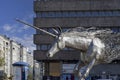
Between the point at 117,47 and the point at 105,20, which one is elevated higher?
the point at 105,20

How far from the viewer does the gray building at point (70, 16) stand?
7856 cm

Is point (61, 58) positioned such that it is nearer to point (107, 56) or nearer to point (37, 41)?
point (37, 41)

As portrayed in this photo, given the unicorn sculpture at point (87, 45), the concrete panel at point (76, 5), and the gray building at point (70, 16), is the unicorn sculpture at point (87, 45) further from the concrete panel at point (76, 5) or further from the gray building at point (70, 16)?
the concrete panel at point (76, 5)

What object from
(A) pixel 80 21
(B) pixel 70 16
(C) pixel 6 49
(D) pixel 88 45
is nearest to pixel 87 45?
(D) pixel 88 45

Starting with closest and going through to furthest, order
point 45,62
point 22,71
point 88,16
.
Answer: point 22,71, point 88,16, point 45,62

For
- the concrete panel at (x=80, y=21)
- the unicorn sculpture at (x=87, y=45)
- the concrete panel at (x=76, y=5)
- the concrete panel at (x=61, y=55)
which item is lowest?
the unicorn sculpture at (x=87, y=45)

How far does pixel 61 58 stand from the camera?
261 feet

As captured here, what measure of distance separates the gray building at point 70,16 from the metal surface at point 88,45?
60.1m

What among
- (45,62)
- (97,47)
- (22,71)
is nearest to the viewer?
(97,47)

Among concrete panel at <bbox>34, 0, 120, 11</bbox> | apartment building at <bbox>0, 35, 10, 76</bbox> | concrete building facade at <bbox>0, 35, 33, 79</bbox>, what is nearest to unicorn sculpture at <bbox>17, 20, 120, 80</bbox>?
concrete panel at <bbox>34, 0, 120, 11</bbox>

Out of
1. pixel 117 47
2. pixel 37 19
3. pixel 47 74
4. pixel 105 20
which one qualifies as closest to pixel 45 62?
pixel 47 74

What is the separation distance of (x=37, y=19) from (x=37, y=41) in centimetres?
422

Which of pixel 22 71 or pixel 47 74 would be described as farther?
pixel 47 74

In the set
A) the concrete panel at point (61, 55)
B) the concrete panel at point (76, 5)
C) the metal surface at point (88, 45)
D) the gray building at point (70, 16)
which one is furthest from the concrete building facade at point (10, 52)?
the metal surface at point (88, 45)
